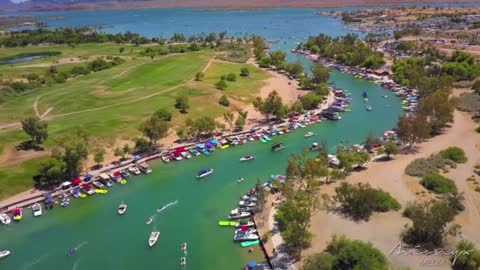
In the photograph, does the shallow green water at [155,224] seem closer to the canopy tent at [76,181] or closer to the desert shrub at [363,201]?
the canopy tent at [76,181]

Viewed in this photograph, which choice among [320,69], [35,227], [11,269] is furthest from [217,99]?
[11,269]

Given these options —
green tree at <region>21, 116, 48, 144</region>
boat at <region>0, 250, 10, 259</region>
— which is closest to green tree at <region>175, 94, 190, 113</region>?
green tree at <region>21, 116, 48, 144</region>

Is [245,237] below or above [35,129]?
below

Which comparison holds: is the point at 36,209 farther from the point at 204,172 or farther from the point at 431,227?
the point at 431,227

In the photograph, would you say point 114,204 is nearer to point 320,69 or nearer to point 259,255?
point 259,255

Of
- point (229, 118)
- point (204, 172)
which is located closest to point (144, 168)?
point (204, 172)

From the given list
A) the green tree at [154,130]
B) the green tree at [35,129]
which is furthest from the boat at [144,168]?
the green tree at [35,129]
